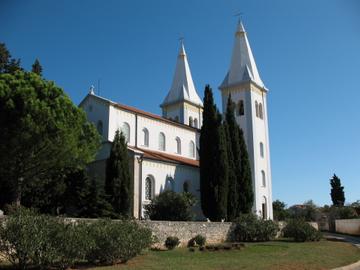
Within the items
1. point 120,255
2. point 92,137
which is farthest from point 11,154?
point 120,255

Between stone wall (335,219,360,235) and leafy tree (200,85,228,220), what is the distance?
53.7 ft

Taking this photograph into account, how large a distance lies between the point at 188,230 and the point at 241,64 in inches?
1219

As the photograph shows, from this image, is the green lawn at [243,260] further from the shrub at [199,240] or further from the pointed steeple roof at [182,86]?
the pointed steeple roof at [182,86]

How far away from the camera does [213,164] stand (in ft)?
116

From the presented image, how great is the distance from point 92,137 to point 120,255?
13257 mm

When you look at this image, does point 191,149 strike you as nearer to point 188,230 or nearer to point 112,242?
point 188,230

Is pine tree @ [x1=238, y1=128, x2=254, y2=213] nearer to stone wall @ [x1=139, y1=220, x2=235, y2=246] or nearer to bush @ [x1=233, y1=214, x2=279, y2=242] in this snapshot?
bush @ [x1=233, y1=214, x2=279, y2=242]

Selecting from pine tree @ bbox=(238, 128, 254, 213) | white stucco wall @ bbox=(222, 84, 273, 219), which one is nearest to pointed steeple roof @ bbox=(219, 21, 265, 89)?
white stucco wall @ bbox=(222, 84, 273, 219)

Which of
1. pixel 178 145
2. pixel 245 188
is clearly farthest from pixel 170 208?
pixel 178 145

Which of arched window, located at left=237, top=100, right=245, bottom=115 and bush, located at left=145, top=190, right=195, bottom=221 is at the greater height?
arched window, located at left=237, top=100, right=245, bottom=115

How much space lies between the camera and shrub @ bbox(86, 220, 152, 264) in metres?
15.4

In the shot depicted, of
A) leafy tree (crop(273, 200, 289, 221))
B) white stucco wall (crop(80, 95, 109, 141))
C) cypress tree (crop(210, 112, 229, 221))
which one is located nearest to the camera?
cypress tree (crop(210, 112, 229, 221))

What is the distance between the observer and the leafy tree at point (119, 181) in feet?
101

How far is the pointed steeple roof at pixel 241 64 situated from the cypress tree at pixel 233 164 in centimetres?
1059
